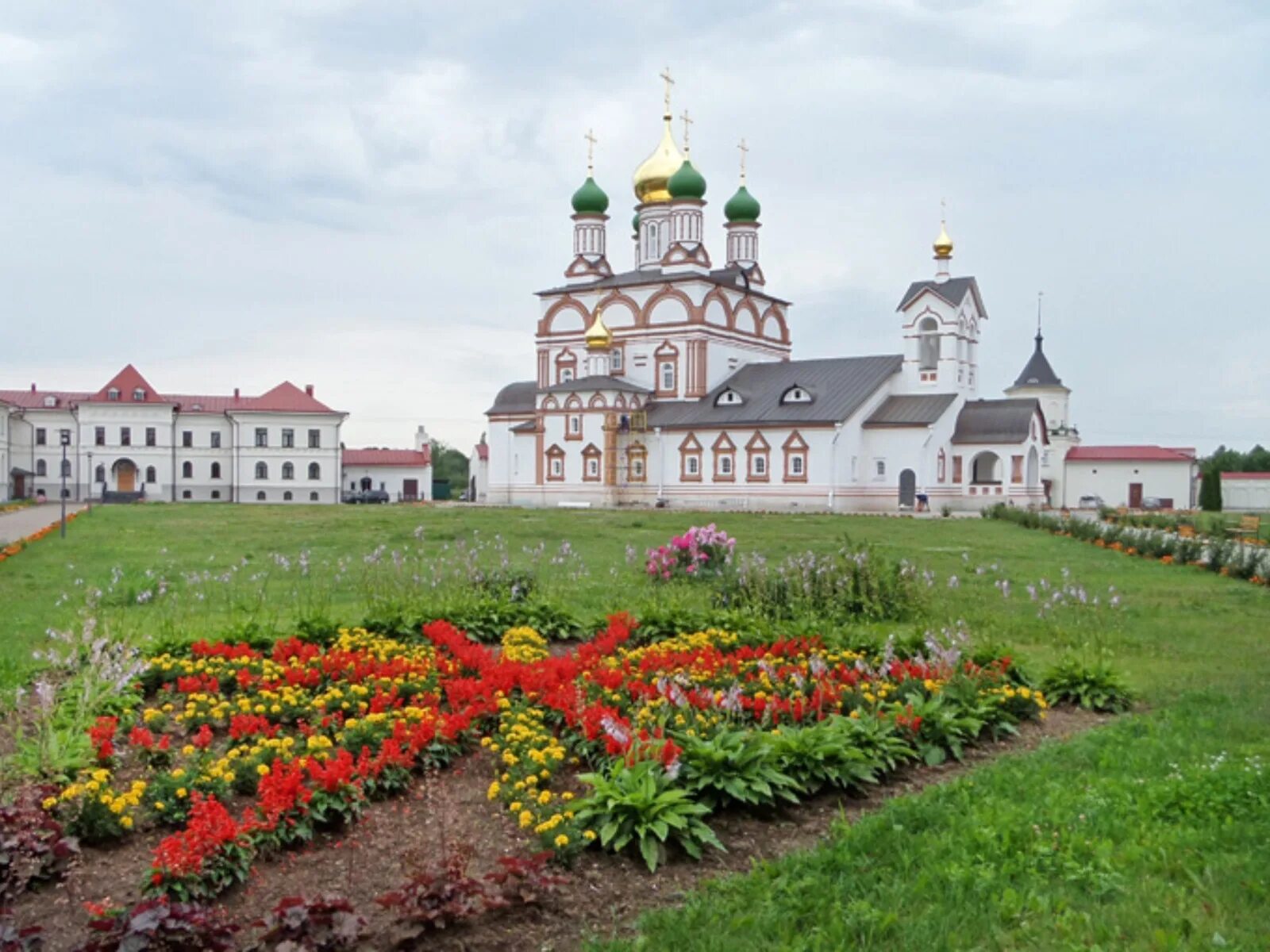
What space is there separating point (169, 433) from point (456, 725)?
56020 millimetres

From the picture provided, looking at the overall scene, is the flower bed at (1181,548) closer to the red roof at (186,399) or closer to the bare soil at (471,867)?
the bare soil at (471,867)

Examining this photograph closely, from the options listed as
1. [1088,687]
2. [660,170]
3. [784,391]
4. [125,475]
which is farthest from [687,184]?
[1088,687]

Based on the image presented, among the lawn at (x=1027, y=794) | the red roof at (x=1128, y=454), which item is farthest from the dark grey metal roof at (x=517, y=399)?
the lawn at (x=1027, y=794)

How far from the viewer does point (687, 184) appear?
4709 centimetres

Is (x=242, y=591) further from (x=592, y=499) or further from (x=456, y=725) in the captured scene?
(x=592, y=499)

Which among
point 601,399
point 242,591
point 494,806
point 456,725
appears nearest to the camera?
point 494,806

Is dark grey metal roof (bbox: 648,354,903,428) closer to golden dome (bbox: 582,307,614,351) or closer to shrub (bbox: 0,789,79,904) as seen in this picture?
golden dome (bbox: 582,307,614,351)

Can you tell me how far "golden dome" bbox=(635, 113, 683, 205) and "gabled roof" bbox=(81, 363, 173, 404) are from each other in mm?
26102

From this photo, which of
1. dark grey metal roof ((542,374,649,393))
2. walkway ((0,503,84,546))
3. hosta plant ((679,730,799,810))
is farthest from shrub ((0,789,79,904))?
dark grey metal roof ((542,374,649,393))

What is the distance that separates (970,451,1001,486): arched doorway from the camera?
4228 cm

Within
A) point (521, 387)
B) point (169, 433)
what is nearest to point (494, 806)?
point (521, 387)

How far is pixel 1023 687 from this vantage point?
7293mm

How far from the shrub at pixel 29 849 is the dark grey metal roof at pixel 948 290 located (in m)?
40.6

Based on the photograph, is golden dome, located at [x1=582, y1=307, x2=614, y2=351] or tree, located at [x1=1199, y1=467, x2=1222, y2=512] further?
tree, located at [x1=1199, y1=467, x2=1222, y2=512]
